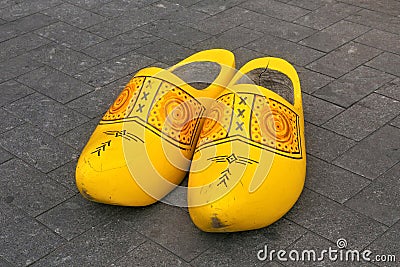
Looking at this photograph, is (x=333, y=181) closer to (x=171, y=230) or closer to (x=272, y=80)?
(x=272, y=80)

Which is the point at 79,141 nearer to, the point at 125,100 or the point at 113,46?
the point at 125,100

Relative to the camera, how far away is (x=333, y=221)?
285cm

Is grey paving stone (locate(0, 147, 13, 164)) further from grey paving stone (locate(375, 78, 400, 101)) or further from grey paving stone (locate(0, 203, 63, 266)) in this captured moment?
grey paving stone (locate(375, 78, 400, 101))

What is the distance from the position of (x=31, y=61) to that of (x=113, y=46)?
477 mm

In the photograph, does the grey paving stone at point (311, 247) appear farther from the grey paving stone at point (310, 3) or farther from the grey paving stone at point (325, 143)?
the grey paving stone at point (310, 3)

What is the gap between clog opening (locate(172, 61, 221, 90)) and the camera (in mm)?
3275

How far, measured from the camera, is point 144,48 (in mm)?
4305

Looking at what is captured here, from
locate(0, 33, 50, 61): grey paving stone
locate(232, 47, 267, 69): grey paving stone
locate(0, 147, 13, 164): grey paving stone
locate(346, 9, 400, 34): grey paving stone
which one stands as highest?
Result: locate(0, 147, 13, 164): grey paving stone

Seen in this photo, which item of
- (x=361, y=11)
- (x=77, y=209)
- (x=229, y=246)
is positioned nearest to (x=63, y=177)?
(x=77, y=209)

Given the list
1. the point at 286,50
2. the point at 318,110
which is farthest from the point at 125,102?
the point at 286,50

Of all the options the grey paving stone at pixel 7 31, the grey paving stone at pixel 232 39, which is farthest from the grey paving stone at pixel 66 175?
the grey paving stone at pixel 7 31

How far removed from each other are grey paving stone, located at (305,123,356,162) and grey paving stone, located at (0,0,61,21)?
2.25m

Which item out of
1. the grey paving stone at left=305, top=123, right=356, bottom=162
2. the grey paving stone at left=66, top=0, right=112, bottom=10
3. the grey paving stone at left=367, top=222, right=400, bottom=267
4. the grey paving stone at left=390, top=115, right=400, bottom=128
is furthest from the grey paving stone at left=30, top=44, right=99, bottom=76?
the grey paving stone at left=367, top=222, right=400, bottom=267

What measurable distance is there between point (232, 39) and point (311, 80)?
0.67m
